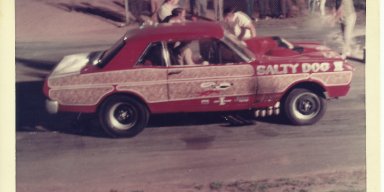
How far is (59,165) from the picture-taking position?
17.7ft

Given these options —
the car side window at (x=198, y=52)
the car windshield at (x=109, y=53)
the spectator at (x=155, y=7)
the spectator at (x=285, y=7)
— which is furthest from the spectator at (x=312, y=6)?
the car windshield at (x=109, y=53)

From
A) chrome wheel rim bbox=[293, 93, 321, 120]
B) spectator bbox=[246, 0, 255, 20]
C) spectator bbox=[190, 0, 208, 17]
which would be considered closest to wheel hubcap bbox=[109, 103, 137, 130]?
spectator bbox=[190, 0, 208, 17]

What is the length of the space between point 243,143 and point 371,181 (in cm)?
127

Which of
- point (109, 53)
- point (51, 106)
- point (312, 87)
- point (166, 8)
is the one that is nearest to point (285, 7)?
point (312, 87)

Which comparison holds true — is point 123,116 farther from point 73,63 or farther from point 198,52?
point 198,52

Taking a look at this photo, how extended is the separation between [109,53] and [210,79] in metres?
0.93

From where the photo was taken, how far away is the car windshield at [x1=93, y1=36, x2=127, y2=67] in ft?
17.7

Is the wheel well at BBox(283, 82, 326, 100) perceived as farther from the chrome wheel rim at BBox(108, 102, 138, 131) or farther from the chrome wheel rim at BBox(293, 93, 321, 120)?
the chrome wheel rim at BBox(108, 102, 138, 131)

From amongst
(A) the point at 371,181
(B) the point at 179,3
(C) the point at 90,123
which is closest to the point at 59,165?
(C) the point at 90,123

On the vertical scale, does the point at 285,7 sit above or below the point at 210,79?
above

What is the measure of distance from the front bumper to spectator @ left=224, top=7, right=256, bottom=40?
169 centimetres

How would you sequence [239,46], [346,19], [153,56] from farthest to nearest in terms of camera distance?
1. [346,19]
2. [239,46]
3. [153,56]

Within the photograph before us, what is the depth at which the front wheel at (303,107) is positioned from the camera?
5.52 metres

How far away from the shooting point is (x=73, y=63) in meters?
5.42
